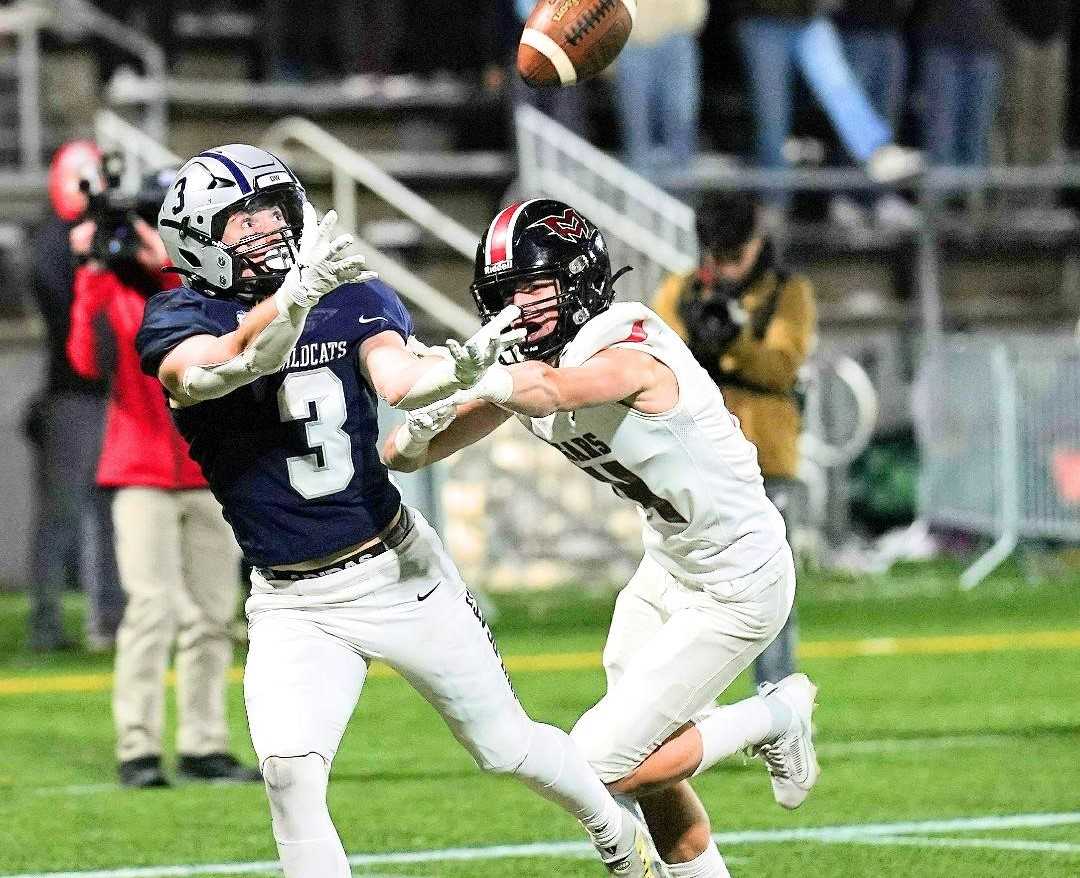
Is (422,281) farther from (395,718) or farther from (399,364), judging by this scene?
(399,364)

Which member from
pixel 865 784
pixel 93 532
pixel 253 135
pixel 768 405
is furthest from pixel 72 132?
pixel 865 784

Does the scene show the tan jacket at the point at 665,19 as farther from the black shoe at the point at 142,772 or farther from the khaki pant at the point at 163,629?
the black shoe at the point at 142,772

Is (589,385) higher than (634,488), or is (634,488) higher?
(589,385)

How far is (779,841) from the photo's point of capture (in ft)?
22.1

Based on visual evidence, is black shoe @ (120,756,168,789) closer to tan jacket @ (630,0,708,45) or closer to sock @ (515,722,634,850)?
sock @ (515,722,634,850)

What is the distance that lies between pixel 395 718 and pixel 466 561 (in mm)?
3859

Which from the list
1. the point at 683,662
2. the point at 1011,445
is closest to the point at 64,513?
the point at 1011,445

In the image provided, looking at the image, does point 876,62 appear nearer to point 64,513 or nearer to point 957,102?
point 957,102

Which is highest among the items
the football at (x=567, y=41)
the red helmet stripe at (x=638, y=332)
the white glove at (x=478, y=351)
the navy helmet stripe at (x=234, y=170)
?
the football at (x=567, y=41)

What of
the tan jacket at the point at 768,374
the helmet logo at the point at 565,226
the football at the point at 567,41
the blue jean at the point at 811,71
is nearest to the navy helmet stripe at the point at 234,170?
the helmet logo at the point at 565,226

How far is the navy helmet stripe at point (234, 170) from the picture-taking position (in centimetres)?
528

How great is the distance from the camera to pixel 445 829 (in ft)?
23.0

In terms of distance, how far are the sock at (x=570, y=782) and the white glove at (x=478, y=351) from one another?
3.18 ft

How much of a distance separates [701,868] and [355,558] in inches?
49.7
